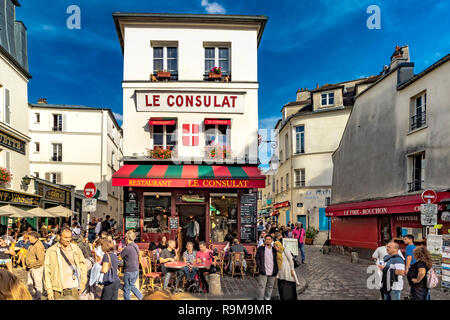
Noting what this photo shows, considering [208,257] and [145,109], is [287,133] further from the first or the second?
[208,257]

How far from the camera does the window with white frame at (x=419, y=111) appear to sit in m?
14.4

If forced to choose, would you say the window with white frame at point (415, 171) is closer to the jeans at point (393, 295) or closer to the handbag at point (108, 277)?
the jeans at point (393, 295)

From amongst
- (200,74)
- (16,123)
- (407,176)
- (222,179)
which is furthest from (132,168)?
(407,176)

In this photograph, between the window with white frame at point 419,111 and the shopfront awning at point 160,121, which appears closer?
the window with white frame at point 419,111

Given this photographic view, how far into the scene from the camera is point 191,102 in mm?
15961

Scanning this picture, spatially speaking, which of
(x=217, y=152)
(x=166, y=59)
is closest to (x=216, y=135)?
(x=217, y=152)

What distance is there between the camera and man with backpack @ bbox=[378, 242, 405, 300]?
20.5 ft

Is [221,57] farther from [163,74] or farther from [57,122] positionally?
[57,122]

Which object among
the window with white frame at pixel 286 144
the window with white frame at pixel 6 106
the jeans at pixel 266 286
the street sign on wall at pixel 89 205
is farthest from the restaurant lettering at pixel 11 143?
the window with white frame at pixel 286 144

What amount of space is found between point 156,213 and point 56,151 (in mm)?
20631

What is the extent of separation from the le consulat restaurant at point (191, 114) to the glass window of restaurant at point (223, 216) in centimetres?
4

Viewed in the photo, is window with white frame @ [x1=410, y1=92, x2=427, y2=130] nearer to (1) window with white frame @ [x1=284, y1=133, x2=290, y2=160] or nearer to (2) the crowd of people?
(2) the crowd of people

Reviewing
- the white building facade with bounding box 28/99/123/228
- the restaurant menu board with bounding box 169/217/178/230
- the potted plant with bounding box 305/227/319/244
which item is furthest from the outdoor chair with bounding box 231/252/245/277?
the white building facade with bounding box 28/99/123/228
